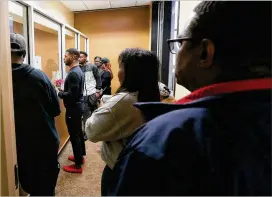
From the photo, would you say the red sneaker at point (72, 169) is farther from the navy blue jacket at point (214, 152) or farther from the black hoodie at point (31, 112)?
the navy blue jacket at point (214, 152)

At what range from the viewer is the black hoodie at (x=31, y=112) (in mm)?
1412

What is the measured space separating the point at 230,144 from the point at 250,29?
0.22 m

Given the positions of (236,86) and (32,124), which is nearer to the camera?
(236,86)

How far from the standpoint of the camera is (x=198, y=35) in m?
0.44

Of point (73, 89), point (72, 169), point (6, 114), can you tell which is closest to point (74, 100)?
point (73, 89)

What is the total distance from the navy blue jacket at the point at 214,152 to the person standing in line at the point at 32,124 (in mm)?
1294

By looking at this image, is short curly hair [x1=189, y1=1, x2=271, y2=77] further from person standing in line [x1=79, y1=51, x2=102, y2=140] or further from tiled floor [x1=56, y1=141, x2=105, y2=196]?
person standing in line [x1=79, y1=51, x2=102, y2=140]

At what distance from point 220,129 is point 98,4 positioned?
15.3ft

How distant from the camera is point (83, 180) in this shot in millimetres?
2145

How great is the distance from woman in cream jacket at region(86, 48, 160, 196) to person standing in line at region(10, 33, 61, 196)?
58 centimetres

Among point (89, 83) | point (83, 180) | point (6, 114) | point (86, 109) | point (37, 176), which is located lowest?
point (83, 180)

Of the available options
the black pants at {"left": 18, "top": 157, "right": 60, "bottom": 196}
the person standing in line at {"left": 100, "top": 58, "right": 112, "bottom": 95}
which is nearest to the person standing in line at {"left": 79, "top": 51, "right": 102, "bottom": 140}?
the person standing in line at {"left": 100, "top": 58, "right": 112, "bottom": 95}

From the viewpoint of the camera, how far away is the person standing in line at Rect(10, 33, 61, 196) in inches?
55.5

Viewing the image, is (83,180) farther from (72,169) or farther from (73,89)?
(73,89)
